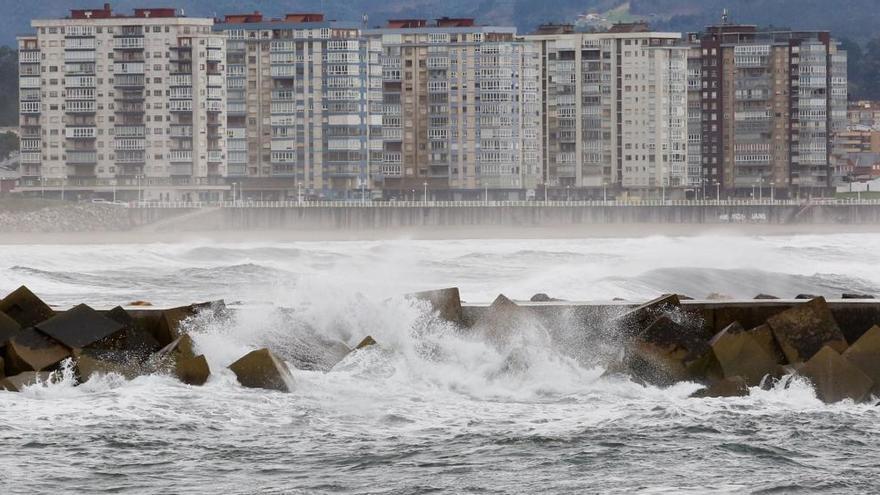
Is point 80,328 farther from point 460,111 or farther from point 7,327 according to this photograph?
point 460,111

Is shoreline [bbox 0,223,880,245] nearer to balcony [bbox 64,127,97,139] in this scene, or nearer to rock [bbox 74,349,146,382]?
balcony [bbox 64,127,97,139]

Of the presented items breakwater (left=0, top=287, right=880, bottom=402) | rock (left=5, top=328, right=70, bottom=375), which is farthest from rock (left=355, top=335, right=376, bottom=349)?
rock (left=5, top=328, right=70, bottom=375)

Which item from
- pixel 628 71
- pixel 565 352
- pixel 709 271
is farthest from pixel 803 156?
pixel 565 352

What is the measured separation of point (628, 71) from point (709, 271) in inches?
4421

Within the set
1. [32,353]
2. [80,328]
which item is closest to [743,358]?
[80,328]

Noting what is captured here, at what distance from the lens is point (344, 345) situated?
2025cm

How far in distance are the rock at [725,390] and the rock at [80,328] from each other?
629cm

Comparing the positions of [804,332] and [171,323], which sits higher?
[171,323]

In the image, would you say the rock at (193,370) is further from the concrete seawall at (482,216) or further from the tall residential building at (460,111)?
the tall residential building at (460,111)

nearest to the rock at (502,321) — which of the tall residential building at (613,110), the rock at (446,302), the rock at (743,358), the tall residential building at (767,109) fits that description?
the rock at (446,302)

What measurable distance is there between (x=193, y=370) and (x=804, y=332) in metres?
6.63

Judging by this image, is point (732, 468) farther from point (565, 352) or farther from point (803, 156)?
point (803, 156)

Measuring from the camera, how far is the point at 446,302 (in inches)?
806

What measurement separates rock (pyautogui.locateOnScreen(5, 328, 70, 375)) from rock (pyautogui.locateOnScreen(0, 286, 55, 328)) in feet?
3.63
